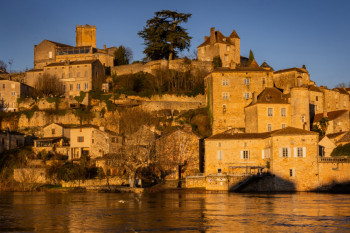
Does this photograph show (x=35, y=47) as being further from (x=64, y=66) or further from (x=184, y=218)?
(x=184, y=218)

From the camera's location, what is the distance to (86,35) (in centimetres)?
9669

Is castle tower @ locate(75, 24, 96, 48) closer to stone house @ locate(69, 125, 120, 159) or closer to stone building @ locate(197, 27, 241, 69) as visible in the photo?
stone building @ locate(197, 27, 241, 69)

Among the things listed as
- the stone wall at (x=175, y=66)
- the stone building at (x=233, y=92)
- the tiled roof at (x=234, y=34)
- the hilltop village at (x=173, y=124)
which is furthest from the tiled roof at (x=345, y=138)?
the tiled roof at (x=234, y=34)

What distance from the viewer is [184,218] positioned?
1198 inches

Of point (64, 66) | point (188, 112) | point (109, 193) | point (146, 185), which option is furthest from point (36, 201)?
point (64, 66)

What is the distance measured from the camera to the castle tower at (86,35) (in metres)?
96.3

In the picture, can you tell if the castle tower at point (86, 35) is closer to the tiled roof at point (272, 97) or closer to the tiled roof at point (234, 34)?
the tiled roof at point (234, 34)

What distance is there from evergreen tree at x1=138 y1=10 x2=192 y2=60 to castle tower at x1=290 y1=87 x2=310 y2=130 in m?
24.9

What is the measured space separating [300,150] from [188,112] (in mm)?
22403

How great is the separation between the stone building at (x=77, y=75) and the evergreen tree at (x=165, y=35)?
8.93m

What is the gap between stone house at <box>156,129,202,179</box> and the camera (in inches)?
2301

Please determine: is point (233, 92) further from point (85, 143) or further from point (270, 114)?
point (85, 143)

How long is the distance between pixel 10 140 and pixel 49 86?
14.8 metres

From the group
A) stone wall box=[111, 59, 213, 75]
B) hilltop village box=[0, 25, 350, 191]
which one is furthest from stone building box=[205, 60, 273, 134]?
stone wall box=[111, 59, 213, 75]
